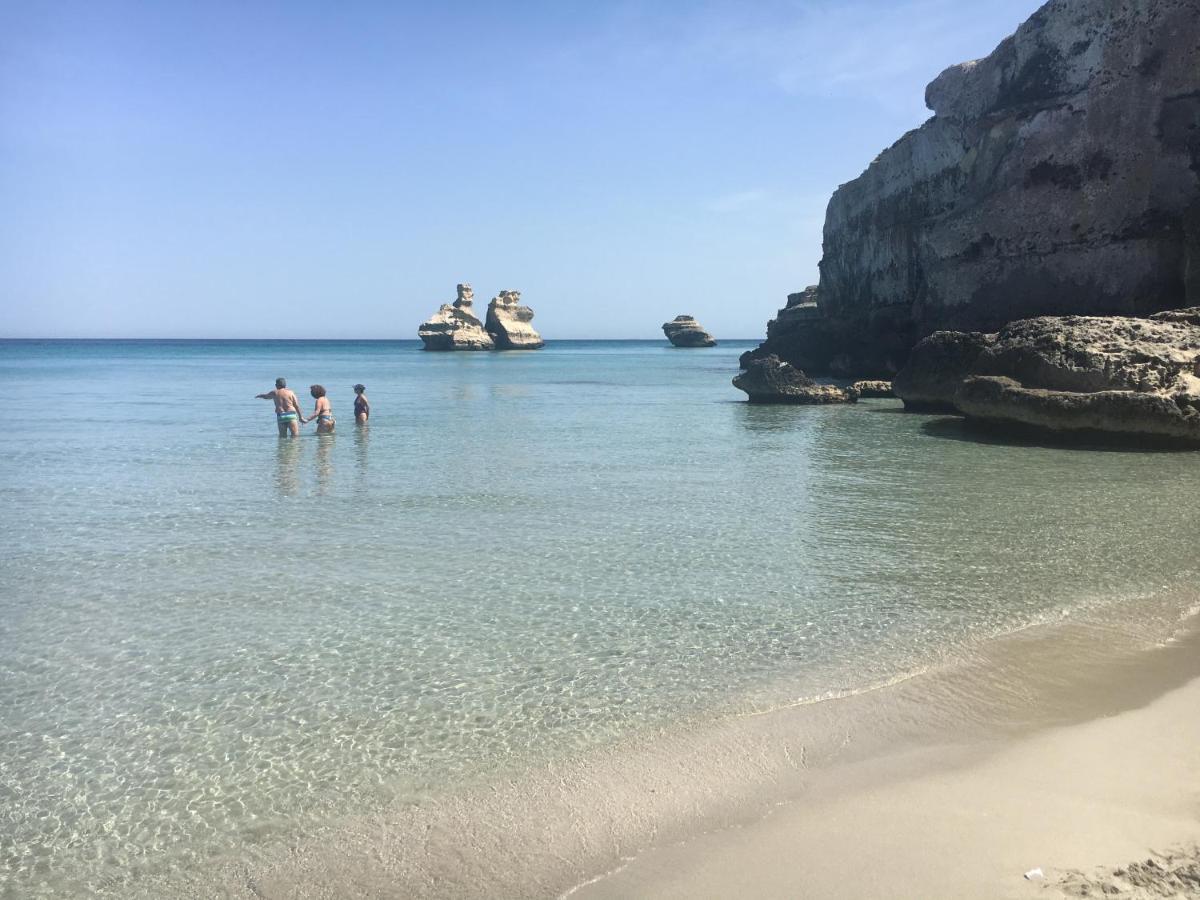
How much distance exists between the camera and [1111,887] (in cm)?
308

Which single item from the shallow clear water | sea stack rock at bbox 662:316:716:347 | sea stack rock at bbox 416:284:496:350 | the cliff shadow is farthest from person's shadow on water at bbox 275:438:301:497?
sea stack rock at bbox 662:316:716:347

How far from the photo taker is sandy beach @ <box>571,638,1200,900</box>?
3197 millimetres

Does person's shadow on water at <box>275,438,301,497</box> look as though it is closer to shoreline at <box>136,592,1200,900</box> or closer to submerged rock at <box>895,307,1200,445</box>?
shoreline at <box>136,592,1200,900</box>

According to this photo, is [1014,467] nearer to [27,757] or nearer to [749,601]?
[749,601]

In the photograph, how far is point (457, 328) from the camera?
103 metres

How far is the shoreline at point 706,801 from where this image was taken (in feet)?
11.1

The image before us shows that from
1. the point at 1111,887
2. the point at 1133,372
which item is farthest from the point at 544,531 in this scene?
the point at 1133,372

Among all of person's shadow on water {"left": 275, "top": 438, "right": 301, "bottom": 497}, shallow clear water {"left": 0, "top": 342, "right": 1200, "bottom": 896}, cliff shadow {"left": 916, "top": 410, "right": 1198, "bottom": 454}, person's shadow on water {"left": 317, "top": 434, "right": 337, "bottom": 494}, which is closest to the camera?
shallow clear water {"left": 0, "top": 342, "right": 1200, "bottom": 896}

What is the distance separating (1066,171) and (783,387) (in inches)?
370

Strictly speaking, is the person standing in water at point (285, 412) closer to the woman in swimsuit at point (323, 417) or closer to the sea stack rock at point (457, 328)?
the woman in swimsuit at point (323, 417)

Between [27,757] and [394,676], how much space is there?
1893mm

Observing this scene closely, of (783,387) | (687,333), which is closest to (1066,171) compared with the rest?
(783,387)

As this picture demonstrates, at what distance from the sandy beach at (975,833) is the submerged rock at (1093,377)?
12.5 meters

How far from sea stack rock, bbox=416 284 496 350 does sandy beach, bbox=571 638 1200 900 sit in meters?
99.9
